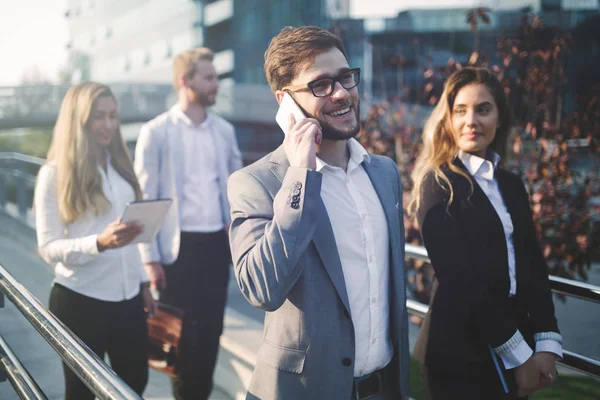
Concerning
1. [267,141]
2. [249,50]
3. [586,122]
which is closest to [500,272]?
[586,122]

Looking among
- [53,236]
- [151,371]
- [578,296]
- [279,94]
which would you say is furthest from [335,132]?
[151,371]

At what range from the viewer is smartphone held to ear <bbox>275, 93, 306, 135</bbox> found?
1850 millimetres

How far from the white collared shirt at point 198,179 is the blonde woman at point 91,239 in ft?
2.93

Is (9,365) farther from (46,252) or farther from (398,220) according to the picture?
(398,220)

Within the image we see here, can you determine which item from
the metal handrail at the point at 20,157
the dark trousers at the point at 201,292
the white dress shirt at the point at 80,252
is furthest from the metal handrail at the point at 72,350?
the metal handrail at the point at 20,157

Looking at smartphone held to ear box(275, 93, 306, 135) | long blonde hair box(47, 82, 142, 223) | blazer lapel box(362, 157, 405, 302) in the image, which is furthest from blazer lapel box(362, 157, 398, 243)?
long blonde hair box(47, 82, 142, 223)

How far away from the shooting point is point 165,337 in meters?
3.63

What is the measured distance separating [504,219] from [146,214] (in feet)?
5.11

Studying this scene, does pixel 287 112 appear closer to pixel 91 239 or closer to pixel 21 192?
pixel 91 239

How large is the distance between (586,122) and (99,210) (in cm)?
343

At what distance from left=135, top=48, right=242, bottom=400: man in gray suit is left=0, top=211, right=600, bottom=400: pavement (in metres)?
0.44

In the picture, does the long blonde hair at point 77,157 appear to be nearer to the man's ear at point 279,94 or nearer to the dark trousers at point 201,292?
the dark trousers at point 201,292

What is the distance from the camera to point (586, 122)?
14.5 feet

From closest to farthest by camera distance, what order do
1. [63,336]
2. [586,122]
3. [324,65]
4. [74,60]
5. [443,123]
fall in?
[63,336]
[324,65]
[443,123]
[586,122]
[74,60]
